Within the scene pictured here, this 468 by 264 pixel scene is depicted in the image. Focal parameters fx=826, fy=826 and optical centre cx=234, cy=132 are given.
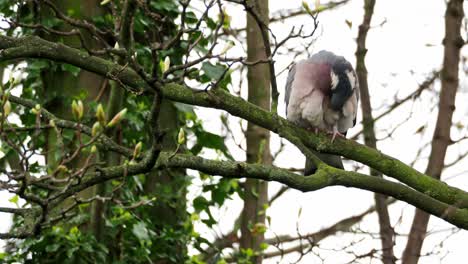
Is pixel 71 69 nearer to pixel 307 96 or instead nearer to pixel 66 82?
pixel 66 82

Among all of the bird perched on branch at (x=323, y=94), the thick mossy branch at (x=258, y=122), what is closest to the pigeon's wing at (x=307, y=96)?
the bird perched on branch at (x=323, y=94)

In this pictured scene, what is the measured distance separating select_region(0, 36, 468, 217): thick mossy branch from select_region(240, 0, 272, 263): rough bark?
77.9 inches

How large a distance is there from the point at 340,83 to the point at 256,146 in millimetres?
1339

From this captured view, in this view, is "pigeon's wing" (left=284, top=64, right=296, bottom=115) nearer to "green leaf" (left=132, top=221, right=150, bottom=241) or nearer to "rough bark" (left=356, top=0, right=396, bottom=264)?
"rough bark" (left=356, top=0, right=396, bottom=264)

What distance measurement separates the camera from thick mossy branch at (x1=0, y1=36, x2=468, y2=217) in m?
3.42

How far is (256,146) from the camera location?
19.8 ft

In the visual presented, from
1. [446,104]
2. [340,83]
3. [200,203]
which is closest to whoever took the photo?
[340,83]

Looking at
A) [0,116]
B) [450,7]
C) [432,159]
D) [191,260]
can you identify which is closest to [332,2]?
[450,7]

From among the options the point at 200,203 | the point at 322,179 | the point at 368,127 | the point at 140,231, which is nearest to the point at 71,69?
the point at 140,231

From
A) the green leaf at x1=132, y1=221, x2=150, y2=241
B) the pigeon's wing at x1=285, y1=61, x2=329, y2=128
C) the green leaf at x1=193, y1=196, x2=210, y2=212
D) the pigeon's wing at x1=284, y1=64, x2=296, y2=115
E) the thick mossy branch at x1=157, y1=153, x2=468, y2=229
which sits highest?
the pigeon's wing at x1=284, y1=64, x2=296, y2=115

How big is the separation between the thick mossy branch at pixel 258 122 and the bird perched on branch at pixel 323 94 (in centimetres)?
93

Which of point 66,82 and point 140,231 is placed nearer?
point 140,231

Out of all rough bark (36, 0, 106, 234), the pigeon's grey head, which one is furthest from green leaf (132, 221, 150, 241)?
the pigeon's grey head

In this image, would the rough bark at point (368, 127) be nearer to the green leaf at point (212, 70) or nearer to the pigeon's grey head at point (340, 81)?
the pigeon's grey head at point (340, 81)
